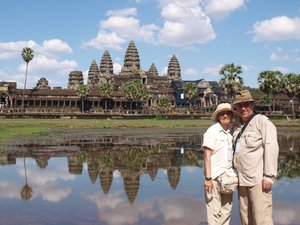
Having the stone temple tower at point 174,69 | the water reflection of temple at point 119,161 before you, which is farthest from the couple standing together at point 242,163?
the stone temple tower at point 174,69

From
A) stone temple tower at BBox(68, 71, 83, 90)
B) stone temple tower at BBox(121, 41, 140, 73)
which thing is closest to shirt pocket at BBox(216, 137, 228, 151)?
stone temple tower at BBox(121, 41, 140, 73)

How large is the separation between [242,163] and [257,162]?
24 cm

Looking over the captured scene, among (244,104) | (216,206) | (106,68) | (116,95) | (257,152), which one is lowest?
(216,206)

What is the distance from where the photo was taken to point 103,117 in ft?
270

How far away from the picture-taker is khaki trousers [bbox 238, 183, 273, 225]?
23.5ft

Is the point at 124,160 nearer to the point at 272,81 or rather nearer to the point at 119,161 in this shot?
the point at 119,161

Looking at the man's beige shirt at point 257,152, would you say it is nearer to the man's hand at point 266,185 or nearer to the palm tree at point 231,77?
the man's hand at point 266,185

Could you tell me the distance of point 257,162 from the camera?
7.09m

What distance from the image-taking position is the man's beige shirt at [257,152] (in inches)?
275

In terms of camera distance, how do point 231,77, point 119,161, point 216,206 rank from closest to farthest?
point 216,206, point 119,161, point 231,77

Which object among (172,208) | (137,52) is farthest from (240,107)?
(137,52)

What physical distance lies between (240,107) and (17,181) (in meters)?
11.3

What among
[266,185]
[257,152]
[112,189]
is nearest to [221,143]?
[257,152]

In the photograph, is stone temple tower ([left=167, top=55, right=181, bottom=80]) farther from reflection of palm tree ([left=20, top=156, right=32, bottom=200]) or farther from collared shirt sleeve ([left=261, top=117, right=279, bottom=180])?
collared shirt sleeve ([left=261, top=117, right=279, bottom=180])
